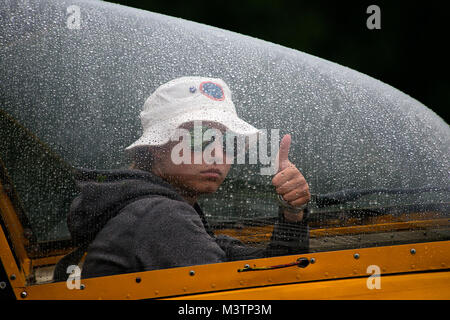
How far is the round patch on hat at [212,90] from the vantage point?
1165 millimetres

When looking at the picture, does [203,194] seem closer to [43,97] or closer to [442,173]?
[43,97]

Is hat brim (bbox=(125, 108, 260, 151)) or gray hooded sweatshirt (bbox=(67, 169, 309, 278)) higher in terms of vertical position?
hat brim (bbox=(125, 108, 260, 151))

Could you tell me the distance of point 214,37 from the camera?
133cm

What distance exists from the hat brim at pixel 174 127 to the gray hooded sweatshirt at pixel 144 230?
0.21 feet

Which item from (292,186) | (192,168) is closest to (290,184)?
(292,186)

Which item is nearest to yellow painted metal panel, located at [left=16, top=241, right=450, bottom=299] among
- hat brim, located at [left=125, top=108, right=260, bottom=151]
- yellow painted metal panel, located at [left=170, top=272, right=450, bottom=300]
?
yellow painted metal panel, located at [left=170, top=272, right=450, bottom=300]

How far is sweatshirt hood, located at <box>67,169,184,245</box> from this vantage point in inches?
43.9

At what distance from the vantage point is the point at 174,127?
44.9 inches

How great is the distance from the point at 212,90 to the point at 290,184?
0.25m

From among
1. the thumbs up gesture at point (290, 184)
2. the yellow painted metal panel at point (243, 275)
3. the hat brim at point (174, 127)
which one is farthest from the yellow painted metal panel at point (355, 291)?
the hat brim at point (174, 127)

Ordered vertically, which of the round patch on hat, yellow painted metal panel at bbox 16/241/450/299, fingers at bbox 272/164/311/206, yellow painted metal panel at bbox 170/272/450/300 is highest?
the round patch on hat

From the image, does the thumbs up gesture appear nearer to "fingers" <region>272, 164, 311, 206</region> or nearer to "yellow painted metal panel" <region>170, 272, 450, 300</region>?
"fingers" <region>272, 164, 311, 206</region>

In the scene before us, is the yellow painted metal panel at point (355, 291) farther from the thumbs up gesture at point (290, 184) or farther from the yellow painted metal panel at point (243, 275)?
the thumbs up gesture at point (290, 184)

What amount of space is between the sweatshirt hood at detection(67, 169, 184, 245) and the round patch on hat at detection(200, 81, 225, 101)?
→ 208mm
